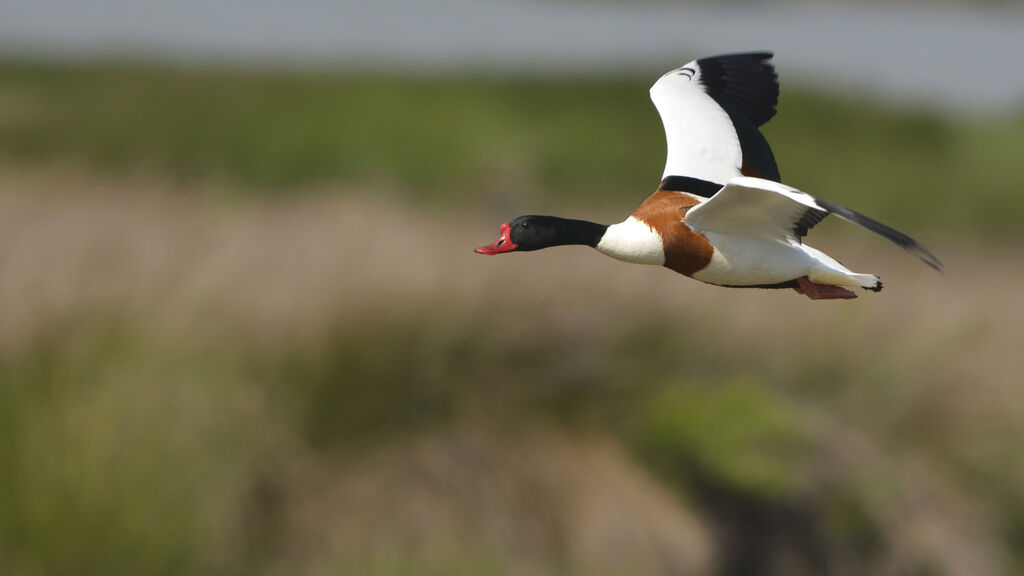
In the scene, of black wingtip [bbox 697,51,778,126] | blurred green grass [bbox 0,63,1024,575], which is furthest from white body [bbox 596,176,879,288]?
blurred green grass [bbox 0,63,1024,575]

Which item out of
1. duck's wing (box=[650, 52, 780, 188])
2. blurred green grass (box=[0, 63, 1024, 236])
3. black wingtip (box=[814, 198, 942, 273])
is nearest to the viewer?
black wingtip (box=[814, 198, 942, 273])

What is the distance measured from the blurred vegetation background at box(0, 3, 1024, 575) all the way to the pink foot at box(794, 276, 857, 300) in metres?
3.72

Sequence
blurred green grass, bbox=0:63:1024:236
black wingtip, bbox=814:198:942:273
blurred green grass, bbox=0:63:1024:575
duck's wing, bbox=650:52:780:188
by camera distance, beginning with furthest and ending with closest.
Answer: blurred green grass, bbox=0:63:1024:236
blurred green grass, bbox=0:63:1024:575
duck's wing, bbox=650:52:780:188
black wingtip, bbox=814:198:942:273

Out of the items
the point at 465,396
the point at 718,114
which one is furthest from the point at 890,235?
the point at 465,396

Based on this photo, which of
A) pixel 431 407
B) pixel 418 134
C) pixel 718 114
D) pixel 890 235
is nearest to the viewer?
pixel 890 235

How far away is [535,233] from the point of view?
0.35m

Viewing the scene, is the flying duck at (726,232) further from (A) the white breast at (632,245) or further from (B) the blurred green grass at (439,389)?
(B) the blurred green grass at (439,389)

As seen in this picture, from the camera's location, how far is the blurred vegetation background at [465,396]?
484 cm

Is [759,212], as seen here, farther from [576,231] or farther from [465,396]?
[465,396]

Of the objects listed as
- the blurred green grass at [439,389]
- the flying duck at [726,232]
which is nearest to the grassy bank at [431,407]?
the blurred green grass at [439,389]

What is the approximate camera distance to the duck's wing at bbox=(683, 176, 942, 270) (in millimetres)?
335

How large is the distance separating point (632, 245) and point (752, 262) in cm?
3

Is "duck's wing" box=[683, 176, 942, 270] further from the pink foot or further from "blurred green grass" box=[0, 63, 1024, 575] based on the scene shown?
"blurred green grass" box=[0, 63, 1024, 575]

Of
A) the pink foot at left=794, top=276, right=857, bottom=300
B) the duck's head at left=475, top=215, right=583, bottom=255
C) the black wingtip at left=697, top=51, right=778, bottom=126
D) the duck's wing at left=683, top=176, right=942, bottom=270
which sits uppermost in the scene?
the black wingtip at left=697, top=51, right=778, bottom=126
